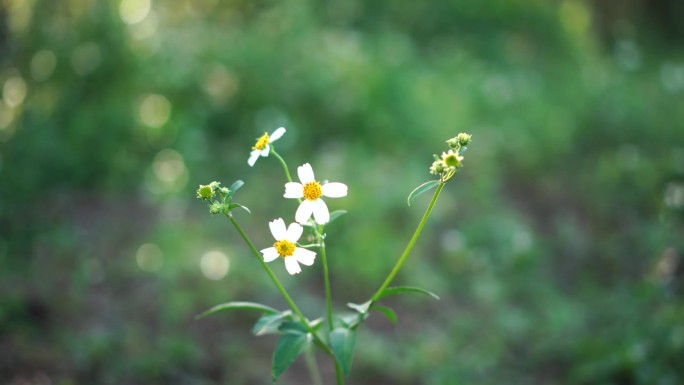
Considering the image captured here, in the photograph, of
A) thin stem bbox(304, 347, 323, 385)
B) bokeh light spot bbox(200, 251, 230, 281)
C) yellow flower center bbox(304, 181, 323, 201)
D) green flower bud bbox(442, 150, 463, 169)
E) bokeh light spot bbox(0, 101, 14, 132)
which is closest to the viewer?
green flower bud bbox(442, 150, 463, 169)

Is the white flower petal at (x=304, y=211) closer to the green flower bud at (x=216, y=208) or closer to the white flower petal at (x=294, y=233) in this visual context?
the white flower petal at (x=294, y=233)

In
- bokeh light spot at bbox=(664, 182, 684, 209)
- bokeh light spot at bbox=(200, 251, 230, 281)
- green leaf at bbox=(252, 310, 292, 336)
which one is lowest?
green leaf at bbox=(252, 310, 292, 336)

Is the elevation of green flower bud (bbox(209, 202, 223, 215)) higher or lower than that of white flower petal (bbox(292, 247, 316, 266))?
higher

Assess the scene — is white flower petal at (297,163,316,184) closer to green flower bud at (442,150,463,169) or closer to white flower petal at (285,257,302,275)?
white flower petal at (285,257,302,275)

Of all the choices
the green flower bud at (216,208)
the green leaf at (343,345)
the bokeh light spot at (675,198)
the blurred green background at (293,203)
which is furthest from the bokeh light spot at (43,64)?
the bokeh light spot at (675,198)

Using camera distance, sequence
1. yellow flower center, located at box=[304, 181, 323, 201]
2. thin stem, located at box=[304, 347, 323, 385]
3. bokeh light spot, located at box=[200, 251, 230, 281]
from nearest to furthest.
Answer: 1. yellow flower center, located at box=[304, 181, 323, 201]
2. thin stem, located at box=[304, 347, 323, 385]
3. bokeh light spot, located at box=[200, 251, 230, 281]

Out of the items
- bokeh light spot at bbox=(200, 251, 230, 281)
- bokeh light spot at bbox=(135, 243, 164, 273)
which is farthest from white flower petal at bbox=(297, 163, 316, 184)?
bokeh light spot at bbox=(135, 243, 164, 273)

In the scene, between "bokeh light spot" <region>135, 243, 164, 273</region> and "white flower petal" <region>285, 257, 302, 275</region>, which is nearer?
"white flower petal" <region>285, 257, 302, 275</region>
